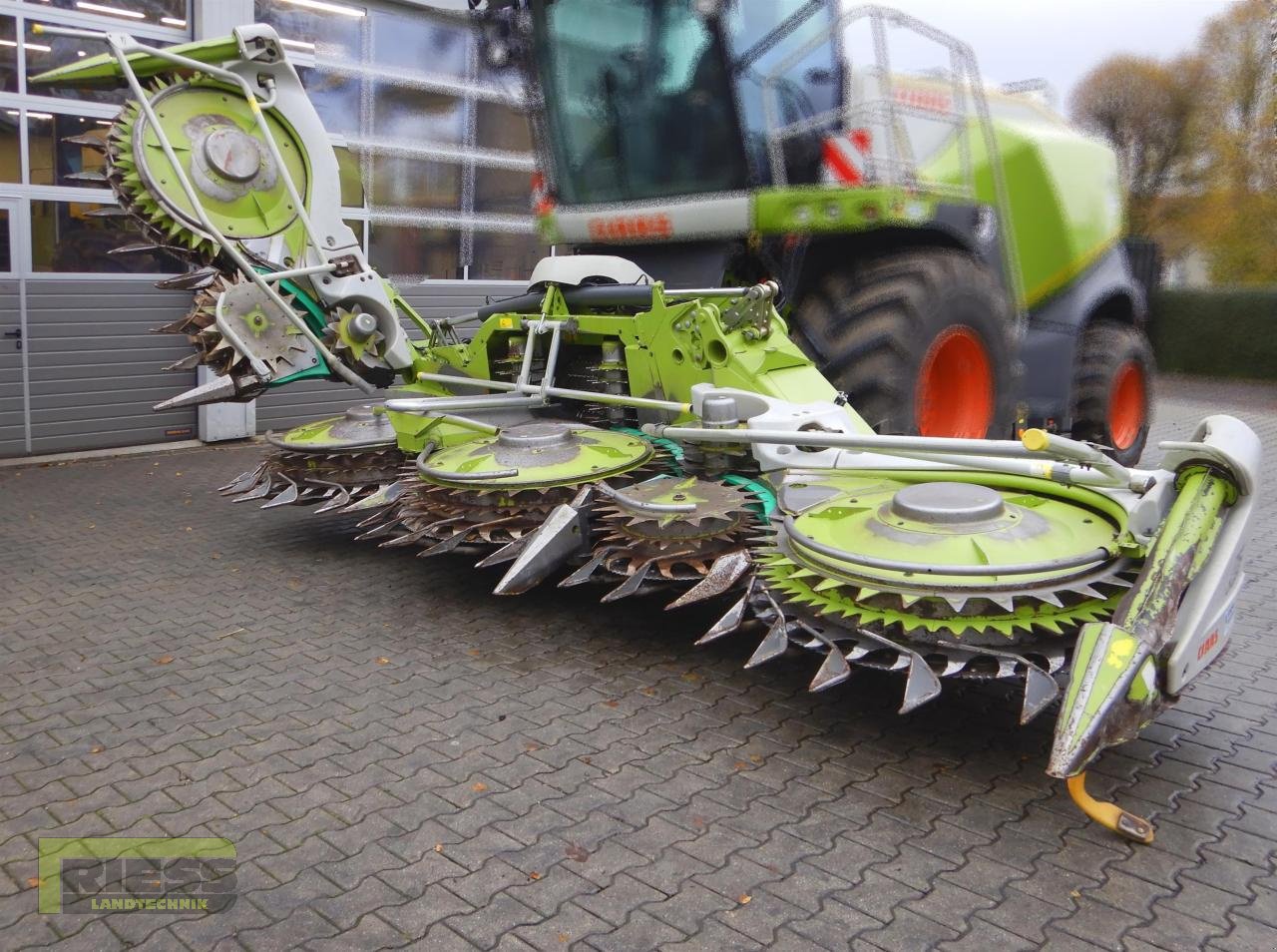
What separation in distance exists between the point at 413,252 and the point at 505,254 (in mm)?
1181

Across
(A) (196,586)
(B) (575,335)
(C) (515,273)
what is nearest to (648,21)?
(B) (575,335)

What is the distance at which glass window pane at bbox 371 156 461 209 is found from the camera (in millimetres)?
9914

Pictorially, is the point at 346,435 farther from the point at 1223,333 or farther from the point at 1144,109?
the point at 1223,333

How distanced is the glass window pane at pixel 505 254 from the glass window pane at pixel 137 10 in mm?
3328

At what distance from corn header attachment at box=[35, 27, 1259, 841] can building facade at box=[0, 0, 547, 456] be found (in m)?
1.66

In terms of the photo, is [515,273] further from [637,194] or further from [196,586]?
[196,586]

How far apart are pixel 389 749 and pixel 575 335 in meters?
2.53

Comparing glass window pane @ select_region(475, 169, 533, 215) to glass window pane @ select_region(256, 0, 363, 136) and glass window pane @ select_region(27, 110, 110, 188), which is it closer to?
glass window pane @ select_region(256, 0, 363, 136)

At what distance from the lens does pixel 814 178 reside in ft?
16.3

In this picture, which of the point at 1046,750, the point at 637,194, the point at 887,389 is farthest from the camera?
the point at 637,194

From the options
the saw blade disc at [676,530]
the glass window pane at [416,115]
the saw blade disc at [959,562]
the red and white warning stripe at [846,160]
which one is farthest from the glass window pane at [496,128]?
the saw blade disc at [959,562]

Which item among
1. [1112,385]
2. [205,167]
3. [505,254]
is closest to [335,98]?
[505,254]

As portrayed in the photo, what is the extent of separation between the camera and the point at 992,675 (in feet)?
8.64

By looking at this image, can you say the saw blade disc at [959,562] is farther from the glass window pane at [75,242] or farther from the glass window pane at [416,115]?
the glass window pane at [416,115]
